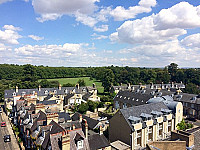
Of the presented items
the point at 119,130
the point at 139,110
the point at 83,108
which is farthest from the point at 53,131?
the point at 83,108

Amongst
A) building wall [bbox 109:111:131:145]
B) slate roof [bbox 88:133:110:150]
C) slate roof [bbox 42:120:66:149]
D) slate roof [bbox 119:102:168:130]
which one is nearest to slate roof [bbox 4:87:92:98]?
building wall [bbox 109:111:131:145]

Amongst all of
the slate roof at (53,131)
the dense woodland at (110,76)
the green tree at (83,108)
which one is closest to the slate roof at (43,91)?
the dense woodland at (110,76)

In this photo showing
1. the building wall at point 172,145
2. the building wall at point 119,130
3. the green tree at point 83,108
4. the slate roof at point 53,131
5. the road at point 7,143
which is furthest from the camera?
the green tree at point 83,108

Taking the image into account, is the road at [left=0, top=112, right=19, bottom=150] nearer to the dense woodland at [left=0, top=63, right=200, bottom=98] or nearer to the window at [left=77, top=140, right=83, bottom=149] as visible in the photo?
the window at [left=77, top=140, right=83, bottom=149]

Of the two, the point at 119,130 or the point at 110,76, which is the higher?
the point at 110,76

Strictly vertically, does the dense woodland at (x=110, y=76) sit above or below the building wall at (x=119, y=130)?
above

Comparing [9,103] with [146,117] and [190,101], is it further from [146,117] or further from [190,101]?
[190,101]

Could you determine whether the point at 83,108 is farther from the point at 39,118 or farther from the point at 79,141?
the point at 79,141

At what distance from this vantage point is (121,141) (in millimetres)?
31047

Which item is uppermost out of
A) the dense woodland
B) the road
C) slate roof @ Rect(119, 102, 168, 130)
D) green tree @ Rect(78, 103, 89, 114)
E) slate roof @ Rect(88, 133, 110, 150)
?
the dense woodland

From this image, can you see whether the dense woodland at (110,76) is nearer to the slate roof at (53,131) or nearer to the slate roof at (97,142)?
the slate roof at (97,142)

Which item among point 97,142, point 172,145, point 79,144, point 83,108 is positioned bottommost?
point 83,108

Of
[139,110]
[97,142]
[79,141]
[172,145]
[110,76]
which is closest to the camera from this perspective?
[172,145]

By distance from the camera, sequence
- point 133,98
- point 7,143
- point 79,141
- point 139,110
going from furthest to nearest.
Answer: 1. point 133,98
2. point 139,110
3. point 7,143
4. point 79,141
